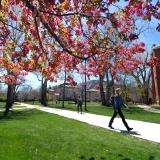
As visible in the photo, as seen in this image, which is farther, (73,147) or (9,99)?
(9,99)

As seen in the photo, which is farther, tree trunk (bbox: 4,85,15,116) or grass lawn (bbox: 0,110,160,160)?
tree trunk (bbox: 4,85,15,116)

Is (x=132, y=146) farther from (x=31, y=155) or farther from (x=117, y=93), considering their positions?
(x=117, y=93)

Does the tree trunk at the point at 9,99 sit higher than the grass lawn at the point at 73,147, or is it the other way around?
the tree trunk at the point at 9,99

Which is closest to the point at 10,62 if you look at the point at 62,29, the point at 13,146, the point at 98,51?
the point at 62,29

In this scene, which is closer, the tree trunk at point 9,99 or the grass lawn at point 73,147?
the grass lawn at point 73,147

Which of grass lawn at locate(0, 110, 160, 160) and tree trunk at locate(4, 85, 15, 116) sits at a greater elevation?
tree trunk at locate(4, 85, 15, 116)

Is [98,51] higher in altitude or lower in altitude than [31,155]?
higher

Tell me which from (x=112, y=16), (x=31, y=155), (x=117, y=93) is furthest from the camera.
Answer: (x=117, y=93)

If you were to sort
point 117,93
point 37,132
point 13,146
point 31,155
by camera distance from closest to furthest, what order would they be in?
point 31,155 < point 13,146 < point 37,132 < point 117,93

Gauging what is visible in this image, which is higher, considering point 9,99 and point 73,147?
point 9,99

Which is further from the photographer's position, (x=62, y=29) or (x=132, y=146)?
(x=62, y=29)

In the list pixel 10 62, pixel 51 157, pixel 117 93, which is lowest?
pixel 51 157

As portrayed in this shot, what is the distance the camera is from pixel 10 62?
15.7 metres

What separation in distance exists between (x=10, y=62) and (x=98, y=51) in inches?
238
